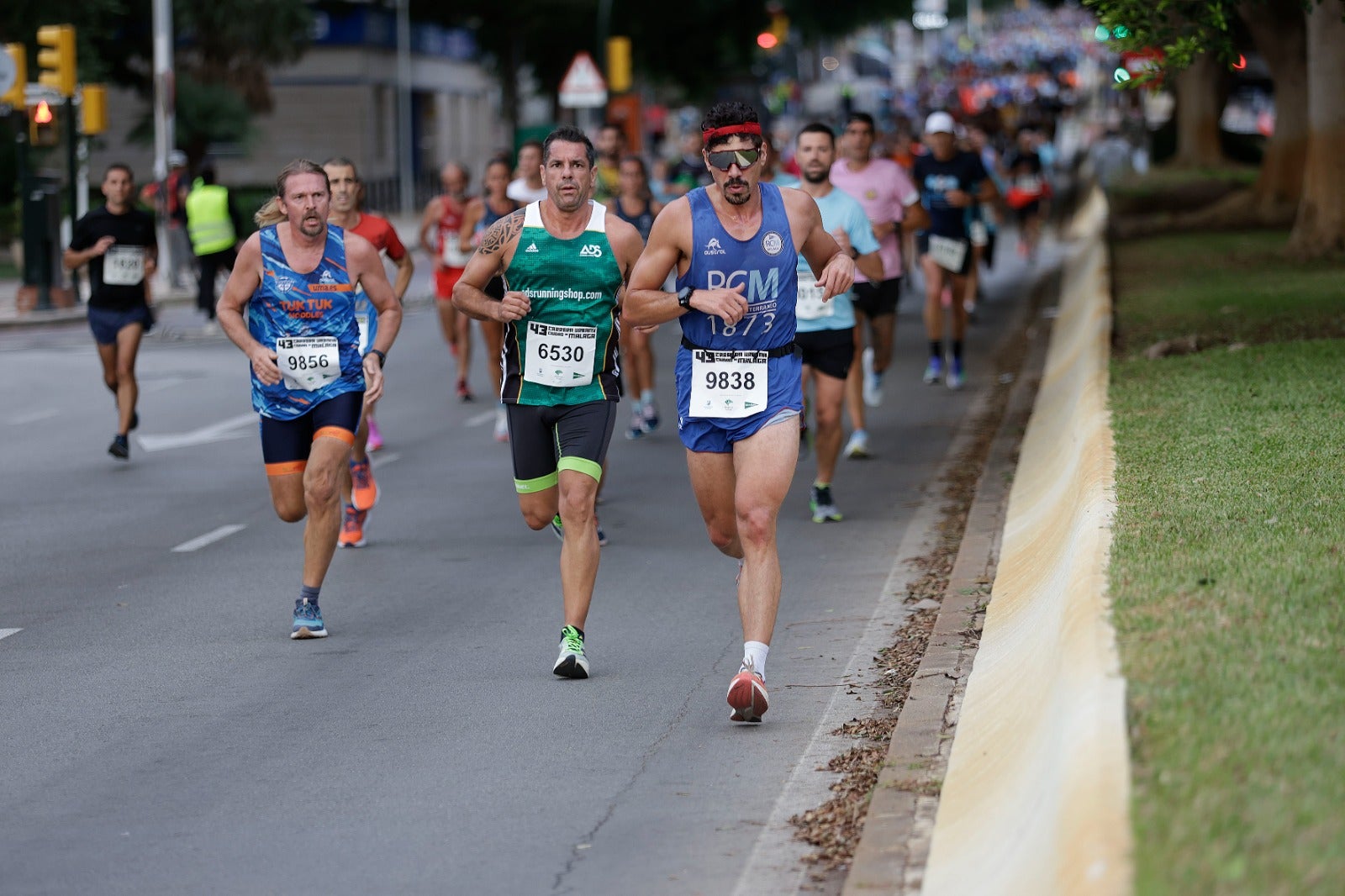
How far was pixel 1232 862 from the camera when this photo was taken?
387 cm

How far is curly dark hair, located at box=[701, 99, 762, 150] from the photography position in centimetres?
701

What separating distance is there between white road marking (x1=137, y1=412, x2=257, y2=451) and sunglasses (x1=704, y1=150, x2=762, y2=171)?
28.9 feet

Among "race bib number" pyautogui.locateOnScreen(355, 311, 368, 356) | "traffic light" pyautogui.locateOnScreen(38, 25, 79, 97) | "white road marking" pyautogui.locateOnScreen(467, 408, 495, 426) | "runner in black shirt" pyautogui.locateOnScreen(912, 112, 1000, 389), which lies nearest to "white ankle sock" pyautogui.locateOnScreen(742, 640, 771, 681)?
"race bib number" pyautogui.locateOnScreen(355, 311, 368, 356)

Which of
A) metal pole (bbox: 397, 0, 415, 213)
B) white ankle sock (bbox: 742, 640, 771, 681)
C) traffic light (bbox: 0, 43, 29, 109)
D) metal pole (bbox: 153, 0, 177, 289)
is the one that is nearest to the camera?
white ankle sock (bbox: 742, 640, 771, 681)

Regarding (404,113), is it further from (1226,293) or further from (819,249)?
(819,249)

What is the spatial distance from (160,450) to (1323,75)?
42.1 feet

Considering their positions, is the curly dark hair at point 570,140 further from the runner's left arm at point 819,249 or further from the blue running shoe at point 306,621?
the blue running shoe at point 306,621

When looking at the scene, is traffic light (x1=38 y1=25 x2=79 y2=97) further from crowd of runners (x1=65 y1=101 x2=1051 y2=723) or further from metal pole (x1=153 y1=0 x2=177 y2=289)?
crowd of runners (x1=65 y1=101 x2=1051 y2=723)

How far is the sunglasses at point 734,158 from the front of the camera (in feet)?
22.8

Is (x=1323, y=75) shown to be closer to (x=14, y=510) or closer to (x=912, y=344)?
(x=912, y=344)

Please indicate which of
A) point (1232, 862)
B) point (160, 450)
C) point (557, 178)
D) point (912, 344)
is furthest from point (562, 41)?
point (1232, 862)

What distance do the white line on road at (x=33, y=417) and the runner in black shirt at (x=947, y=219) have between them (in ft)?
23.4

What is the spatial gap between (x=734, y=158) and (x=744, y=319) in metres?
0.54

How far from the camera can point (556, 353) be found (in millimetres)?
7785
